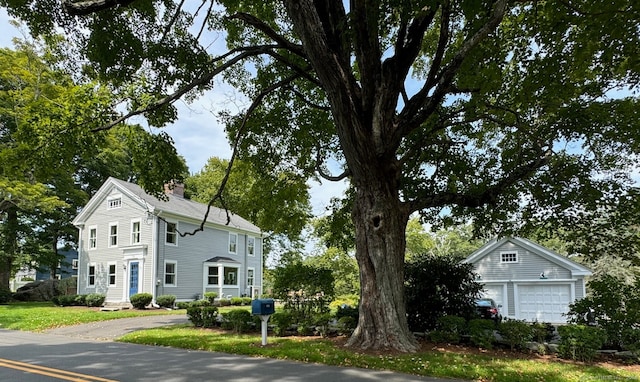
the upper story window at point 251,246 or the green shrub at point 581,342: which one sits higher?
the upper story window at point 251,246

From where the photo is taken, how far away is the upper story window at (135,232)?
982 inches

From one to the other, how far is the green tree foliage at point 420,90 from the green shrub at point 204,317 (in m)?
6.00

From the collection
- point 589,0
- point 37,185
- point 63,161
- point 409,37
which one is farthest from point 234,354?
point 37,185

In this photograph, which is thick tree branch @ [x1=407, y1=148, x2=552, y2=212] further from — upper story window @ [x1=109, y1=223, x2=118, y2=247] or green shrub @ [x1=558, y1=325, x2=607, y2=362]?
upper story window @ [x1=109, y1=223, x2=118, y2=247]

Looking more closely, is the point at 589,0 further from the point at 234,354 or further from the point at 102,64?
the point at 102,64

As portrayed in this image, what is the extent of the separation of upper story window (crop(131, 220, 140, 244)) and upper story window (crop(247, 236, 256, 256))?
31.0 feet

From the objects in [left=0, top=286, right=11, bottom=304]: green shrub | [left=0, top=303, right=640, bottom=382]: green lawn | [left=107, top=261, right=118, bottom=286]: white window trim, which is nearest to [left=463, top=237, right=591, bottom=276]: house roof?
[left=0, top=303, right=640, bottom=382]: green lawn

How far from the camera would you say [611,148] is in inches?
416

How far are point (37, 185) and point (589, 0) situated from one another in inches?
1092

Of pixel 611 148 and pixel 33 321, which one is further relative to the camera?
pixel 33 321

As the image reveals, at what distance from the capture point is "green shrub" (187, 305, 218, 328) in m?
13.4

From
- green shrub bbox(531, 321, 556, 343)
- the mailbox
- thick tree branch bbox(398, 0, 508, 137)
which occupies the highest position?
thick tree branch bbox(398, 0, 508, 137)

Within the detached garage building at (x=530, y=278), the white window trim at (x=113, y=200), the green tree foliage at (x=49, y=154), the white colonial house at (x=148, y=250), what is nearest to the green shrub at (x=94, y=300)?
Result: the white colonial house at (x=148, y=250)

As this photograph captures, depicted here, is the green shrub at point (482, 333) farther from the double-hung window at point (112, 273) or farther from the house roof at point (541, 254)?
the double-hung window at point (112, 273)
